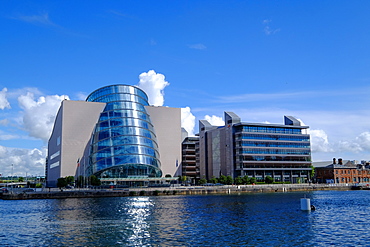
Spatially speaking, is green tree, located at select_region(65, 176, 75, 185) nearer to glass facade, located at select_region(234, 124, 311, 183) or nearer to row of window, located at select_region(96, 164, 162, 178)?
row of window, located at select_region(96, 164, 162, 178)

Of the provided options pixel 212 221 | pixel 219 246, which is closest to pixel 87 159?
pixel 212 221

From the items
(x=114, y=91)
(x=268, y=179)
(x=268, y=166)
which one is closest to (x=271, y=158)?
(x=268, y=166)

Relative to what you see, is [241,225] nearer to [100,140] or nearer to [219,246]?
[219,246]

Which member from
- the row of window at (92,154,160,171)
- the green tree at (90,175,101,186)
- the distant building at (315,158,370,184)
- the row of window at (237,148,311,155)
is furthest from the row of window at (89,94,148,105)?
the distant building at (315,158,370,184)

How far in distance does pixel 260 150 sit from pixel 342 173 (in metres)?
40.0

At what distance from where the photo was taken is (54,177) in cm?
13088

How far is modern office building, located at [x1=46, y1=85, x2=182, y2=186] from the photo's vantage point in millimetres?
115438

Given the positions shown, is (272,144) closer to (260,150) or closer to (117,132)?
(260,150)

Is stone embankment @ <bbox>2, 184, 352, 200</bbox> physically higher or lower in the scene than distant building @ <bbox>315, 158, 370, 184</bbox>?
lower

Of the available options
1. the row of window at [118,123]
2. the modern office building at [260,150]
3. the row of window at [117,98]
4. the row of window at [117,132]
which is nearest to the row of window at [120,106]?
the row of window at [117,98]

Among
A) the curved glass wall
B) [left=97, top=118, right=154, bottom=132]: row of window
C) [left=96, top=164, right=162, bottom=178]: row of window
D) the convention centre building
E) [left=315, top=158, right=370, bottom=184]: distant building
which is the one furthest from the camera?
[left=315, top=158, right=370, bottom=184]: distant building

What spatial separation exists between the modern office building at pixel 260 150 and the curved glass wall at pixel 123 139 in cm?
3117

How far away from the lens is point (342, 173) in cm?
15812

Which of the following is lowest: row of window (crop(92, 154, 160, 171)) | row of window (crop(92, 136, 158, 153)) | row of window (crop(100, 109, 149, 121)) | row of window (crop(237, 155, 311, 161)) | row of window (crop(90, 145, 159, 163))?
row of window (crop(92, 154, 160, 171))
